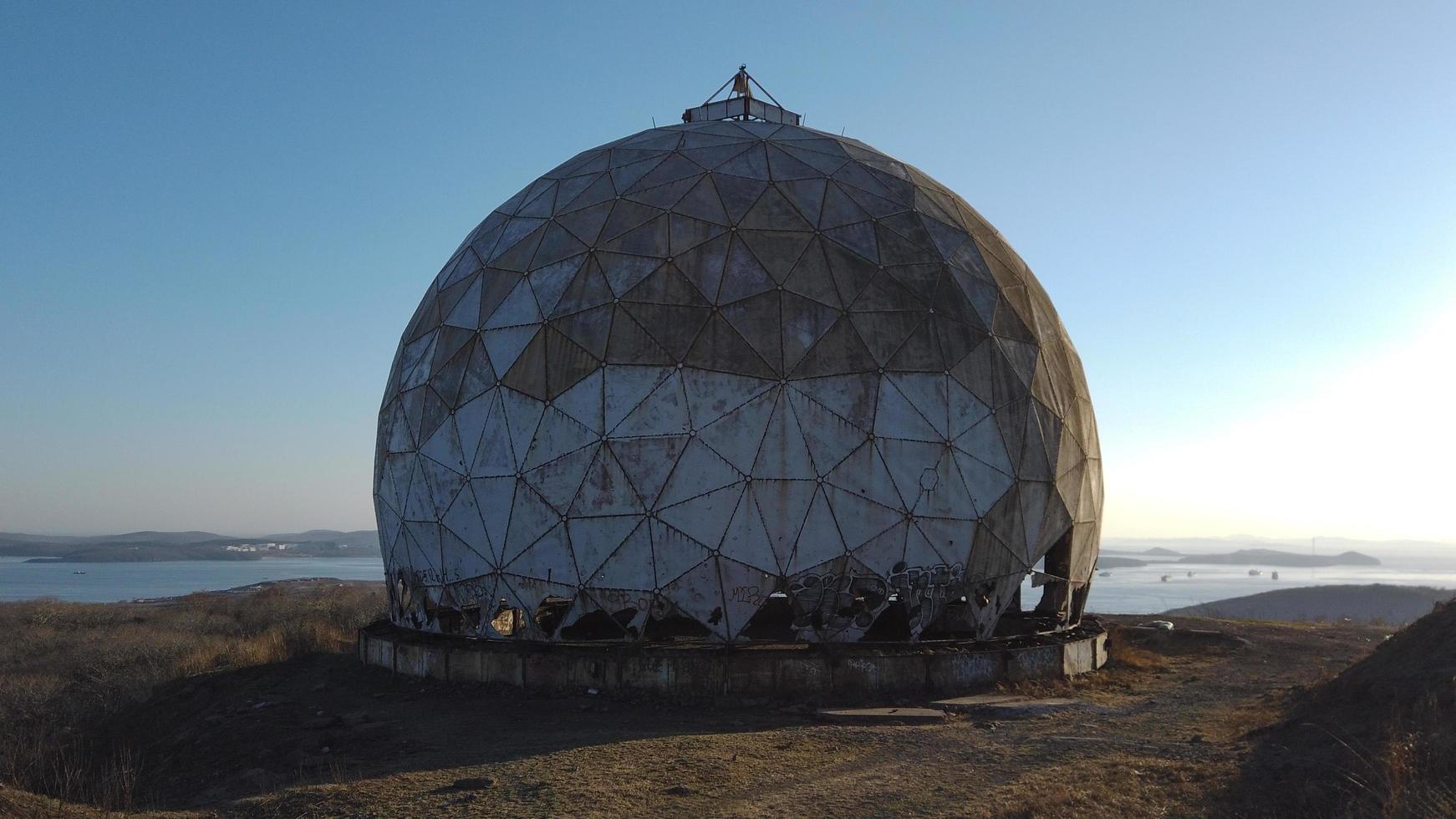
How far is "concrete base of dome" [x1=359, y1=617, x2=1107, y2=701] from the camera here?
12.5m

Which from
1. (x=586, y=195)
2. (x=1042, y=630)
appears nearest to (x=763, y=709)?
(x=1042, y=630)

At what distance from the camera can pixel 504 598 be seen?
1385cm

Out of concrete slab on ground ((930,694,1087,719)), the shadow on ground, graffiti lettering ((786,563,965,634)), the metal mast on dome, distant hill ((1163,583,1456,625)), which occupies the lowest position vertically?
distant hill ((1163,583,1456,625))

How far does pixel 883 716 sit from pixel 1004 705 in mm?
1788

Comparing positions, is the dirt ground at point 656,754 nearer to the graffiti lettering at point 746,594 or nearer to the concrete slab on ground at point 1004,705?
the concrete slab on ground at point 1004,705

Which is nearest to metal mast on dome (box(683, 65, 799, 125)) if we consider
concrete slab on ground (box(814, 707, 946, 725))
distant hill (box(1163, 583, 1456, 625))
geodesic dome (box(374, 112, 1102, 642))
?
geodesic dome (box(374, 112, 1102, 642))

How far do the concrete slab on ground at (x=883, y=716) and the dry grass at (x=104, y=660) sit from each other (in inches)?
300

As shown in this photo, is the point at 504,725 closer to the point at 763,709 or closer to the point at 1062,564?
the point at 763,709

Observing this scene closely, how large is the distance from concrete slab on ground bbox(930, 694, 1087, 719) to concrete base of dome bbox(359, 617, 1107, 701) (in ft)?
1.89

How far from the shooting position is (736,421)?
1311 centimetres

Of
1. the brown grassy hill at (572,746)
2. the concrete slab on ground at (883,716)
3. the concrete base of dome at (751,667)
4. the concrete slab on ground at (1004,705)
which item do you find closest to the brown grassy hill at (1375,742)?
the brown grassy hill at (572,746)

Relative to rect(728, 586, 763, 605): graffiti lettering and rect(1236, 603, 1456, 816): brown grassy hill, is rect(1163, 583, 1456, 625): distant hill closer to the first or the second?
rect(1236, 603, 1456, 816): brown grassy hill

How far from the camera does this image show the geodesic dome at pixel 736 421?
13000mm

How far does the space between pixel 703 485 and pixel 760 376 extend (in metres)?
1.78
